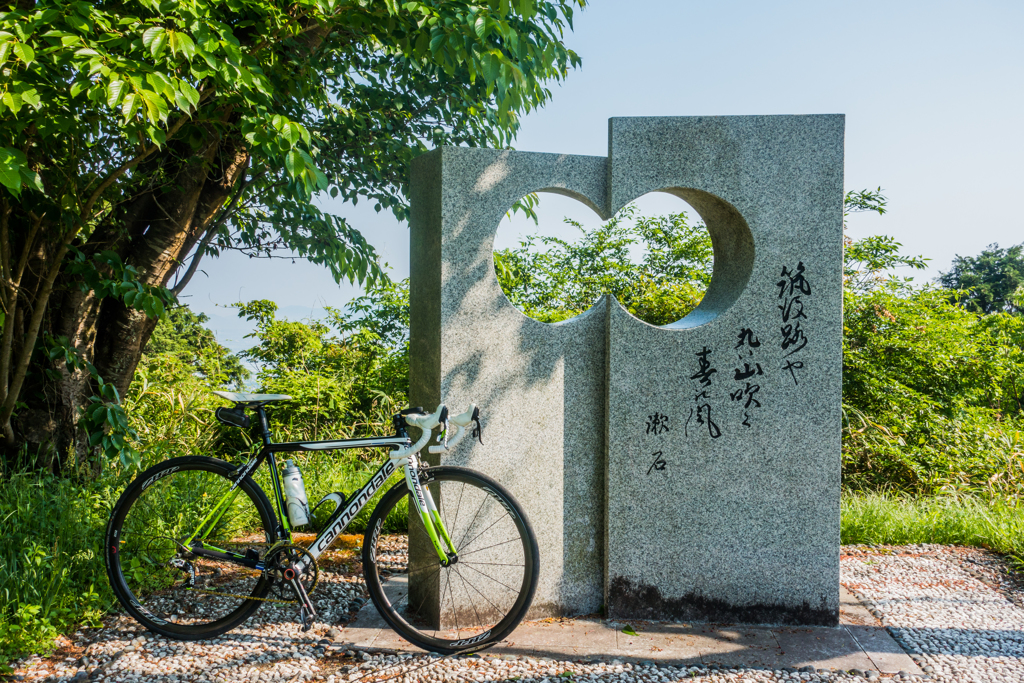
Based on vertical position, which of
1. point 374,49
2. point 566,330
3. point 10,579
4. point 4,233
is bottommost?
point 10,579

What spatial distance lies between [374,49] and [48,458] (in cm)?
365

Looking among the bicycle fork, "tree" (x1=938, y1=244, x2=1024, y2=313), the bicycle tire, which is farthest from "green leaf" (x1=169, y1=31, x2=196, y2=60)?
"tree" (x1=938, y1=244, x2=1024, y2=313)

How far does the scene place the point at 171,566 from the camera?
321 centimetres

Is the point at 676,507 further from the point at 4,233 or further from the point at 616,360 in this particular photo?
the point at 4,233

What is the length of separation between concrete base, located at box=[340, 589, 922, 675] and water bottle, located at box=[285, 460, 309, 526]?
1.91ft

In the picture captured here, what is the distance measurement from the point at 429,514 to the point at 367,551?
1.05ft

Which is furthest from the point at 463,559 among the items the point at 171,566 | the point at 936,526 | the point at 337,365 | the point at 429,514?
the point at 337,365

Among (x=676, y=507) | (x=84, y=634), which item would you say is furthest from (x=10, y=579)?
(x=676, y=507)

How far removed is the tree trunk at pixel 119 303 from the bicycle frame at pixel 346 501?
1.82 metres

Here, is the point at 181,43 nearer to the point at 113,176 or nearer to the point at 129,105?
the point at 129,105

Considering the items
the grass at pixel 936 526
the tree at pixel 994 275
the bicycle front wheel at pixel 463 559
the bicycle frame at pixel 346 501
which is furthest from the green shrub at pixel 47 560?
the tree at pixel 994 275

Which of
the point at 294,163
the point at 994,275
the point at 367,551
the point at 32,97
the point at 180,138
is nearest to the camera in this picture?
the point at 32,97

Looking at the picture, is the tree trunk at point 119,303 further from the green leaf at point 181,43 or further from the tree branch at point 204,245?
the green leaf at point 181,43

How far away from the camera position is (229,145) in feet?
14.2
